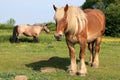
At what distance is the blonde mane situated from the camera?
516 inches

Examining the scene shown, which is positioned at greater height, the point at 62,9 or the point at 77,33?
the point at 62,9

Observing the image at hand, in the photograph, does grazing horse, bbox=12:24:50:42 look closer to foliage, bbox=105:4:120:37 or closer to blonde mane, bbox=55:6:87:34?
foliage, bbox=105:4:120:37

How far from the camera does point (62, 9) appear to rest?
43.4 feet

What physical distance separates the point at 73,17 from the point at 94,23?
2.04 m

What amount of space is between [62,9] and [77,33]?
109cm

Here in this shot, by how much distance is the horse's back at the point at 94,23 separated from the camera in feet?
49.0

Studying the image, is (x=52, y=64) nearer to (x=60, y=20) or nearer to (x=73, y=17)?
(x=73, y=17)

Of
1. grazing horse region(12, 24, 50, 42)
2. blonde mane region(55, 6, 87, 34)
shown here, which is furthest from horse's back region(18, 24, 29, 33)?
blonde mane region(55, 6, 87, 34)

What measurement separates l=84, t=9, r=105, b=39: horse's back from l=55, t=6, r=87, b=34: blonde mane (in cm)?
79

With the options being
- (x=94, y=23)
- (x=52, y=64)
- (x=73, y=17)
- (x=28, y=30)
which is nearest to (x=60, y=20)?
(x=73, y=17)

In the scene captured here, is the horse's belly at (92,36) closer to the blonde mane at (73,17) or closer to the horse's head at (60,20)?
the blonde mane at (73,17)

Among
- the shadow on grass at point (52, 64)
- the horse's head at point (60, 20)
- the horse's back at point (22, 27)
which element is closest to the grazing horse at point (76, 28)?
the horse's head at point (60, 20)

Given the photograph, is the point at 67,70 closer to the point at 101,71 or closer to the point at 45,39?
the point at 101,71

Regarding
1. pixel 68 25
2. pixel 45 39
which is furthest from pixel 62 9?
pixel 45 39
